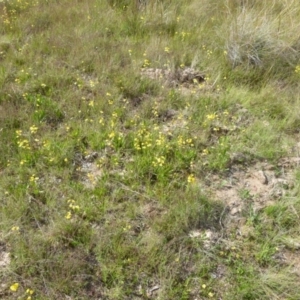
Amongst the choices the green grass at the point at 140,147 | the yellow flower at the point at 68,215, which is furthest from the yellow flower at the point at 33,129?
the yellow flower at the point at 68,215

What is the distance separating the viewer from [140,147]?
11.2 ft

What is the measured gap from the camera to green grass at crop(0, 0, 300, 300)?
98.3 inches

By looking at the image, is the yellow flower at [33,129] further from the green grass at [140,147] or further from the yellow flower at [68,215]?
the yellow flower at [68,215]

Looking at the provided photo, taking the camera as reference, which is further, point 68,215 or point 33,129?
point 33,129

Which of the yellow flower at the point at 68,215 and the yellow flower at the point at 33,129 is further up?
the yellow flower at the point at 33,129

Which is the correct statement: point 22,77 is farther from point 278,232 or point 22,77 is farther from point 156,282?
point 278,232

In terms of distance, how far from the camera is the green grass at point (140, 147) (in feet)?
8.20

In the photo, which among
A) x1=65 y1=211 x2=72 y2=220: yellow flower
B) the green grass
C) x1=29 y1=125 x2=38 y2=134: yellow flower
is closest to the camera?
the green grass

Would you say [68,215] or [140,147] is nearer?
[68,215]

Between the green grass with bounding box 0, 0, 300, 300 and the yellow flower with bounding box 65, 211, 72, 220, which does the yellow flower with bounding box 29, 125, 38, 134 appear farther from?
the yellow flower with bounding box 65, 211, 72, 220

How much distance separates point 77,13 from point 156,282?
458 centimetres

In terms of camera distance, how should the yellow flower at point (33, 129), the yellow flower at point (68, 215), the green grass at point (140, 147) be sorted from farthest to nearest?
the yellow flower at point (33, 129), the yellow flower at point (68, 215), the green grass at point (140, 147)

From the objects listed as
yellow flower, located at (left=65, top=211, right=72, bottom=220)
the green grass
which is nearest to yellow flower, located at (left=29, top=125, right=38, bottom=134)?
the green grass

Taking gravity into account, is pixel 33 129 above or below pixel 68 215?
above
